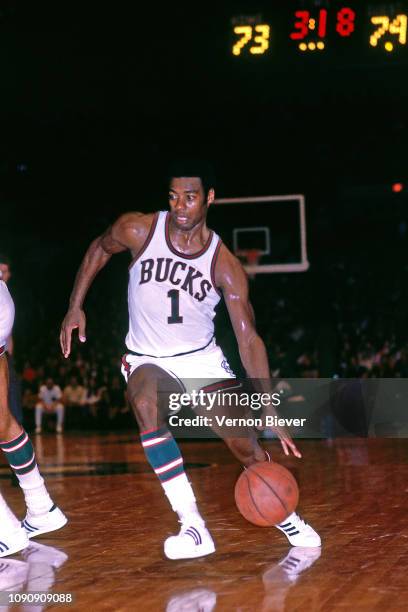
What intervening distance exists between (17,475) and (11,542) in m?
0.50

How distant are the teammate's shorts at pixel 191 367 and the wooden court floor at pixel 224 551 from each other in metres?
0.87

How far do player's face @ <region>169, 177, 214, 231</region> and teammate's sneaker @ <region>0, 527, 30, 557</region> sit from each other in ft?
5.72

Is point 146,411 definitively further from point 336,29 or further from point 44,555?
point 336,29

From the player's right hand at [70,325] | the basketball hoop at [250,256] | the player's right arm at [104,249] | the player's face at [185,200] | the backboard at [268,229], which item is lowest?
the player's right hand at [70,325]

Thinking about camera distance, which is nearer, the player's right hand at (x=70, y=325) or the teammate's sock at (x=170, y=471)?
the teammate's sock at (x=170, y=471)

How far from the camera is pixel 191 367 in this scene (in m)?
4.89

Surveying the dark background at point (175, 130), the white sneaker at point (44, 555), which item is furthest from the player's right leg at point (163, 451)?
the dark background at point (175, 130)

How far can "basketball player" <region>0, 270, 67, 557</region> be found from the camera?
15.5 ft

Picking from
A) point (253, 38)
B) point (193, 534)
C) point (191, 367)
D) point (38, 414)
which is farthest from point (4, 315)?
point (38, 414)

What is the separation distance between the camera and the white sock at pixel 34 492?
5.21m

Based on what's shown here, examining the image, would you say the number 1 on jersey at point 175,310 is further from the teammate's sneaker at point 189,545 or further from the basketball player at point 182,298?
the teammate's sneaker at point 189,545

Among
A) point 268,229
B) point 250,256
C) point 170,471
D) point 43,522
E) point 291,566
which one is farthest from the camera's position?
point 250,256

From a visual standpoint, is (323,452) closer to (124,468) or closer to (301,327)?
(124,468)

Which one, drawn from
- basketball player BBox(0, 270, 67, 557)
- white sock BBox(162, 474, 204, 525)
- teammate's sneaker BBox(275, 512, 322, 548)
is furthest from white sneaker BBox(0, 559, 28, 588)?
teammate's sneaker BBox(275, 512, 322, 548)
